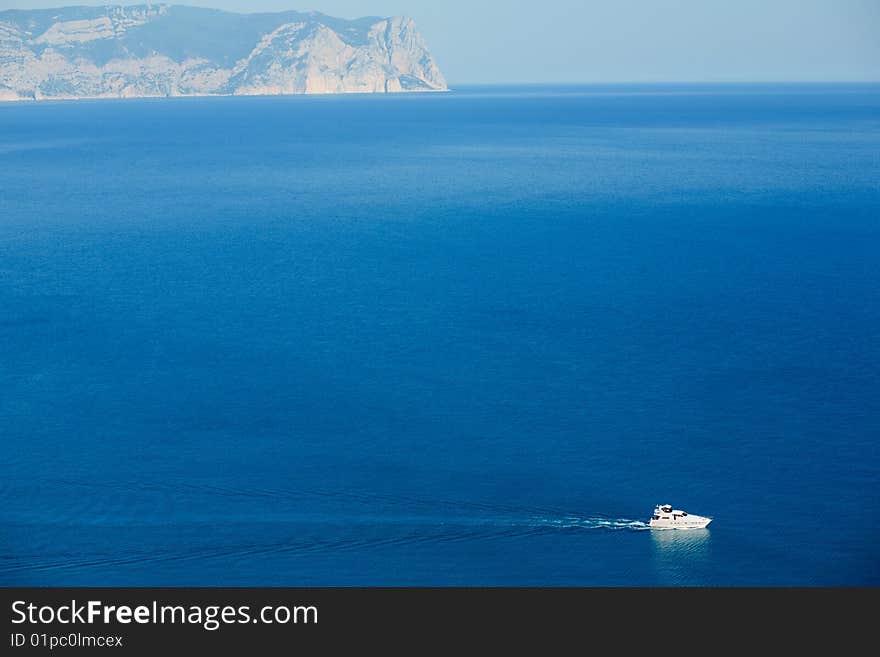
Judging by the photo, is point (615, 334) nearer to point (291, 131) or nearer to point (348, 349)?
point (348, 349)

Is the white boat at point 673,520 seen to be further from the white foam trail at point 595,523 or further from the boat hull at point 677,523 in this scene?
the white foam trail at point 595,523

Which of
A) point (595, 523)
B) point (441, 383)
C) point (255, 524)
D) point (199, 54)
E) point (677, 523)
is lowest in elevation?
point (677, 523)

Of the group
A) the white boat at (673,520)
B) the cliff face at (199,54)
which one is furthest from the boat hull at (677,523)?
the cliff face at (199,54)

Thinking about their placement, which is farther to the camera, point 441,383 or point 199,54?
point 199,54

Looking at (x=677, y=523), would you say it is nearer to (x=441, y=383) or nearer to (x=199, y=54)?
(x=441, y=383)

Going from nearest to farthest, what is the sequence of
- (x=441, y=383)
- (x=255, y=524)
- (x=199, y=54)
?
(x=255, y=524)
(x=441, y=383)
(x=199, y=54)

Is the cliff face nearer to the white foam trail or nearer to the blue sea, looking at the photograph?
A: the blue sea

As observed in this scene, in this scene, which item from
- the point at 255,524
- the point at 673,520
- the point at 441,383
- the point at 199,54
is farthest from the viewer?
the point at 199,54

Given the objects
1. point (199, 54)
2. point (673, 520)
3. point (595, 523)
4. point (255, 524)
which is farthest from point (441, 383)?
point (199, 54)
